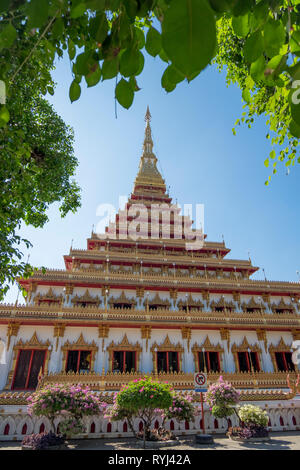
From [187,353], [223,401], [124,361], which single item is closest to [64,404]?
[223,401]

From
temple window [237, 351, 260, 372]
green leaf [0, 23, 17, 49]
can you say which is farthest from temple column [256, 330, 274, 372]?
green leaf [0, 23, 17, 49]

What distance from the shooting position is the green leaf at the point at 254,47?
92cm

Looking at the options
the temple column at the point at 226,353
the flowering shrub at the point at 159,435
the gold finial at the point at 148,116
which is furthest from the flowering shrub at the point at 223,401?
the gold finial at the point at 148,116

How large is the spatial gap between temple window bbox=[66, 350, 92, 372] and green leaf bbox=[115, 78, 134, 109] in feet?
52.0

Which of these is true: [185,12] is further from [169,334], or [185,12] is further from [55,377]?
[169,334]

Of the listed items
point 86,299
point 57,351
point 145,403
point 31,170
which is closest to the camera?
point 31,170

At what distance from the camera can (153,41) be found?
1035 mm

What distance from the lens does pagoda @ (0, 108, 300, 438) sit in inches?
539

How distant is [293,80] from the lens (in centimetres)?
82

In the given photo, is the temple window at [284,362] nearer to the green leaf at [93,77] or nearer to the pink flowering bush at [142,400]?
the pink flowering bush at [142,400]

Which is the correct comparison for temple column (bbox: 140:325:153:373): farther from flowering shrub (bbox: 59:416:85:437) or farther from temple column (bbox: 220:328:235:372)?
flowering shrub (bbox: 59:416:85:437)

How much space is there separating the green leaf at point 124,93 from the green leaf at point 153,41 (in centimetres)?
19

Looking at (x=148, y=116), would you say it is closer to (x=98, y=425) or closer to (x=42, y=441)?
(x=98, y=425)

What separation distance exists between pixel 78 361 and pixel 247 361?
9601 millimetres
